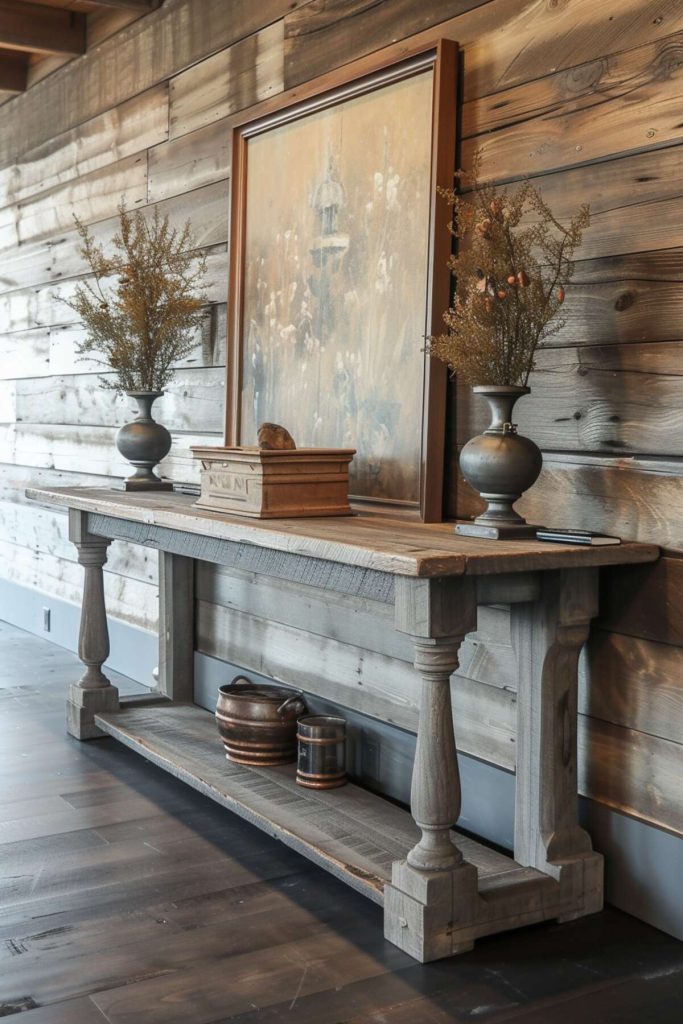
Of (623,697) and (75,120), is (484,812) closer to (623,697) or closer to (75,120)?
(623,697)

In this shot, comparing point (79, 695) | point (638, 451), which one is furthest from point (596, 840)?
point (79, 695)

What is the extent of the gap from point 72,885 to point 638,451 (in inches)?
68.6

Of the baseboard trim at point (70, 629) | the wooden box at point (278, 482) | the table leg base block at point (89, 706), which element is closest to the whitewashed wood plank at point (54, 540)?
the baseboard trim at point (70, 629)

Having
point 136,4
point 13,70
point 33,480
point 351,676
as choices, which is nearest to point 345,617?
point 351,676

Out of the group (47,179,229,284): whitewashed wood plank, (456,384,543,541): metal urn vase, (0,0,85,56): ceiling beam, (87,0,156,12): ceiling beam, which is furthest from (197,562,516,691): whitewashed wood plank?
(0,0,85,56): ceiling beam

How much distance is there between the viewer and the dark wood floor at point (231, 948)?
2.25 meters

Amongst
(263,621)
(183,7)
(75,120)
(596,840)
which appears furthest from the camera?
(75,120)

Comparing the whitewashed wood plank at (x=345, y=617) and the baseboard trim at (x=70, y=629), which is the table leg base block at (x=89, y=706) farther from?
the baseboard trim at (x=70, y=629)

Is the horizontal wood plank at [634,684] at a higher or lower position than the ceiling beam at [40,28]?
lower

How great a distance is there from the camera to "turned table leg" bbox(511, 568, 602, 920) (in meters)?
2.62

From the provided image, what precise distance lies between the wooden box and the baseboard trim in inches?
73.4

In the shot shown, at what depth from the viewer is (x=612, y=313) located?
2.65 metres

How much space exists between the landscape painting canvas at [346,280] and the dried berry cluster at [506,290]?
1.35 feet

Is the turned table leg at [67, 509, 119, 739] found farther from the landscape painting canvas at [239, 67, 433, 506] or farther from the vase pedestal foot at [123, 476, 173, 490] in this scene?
the landscape painting canvas at [239, 67, 433, 506]
